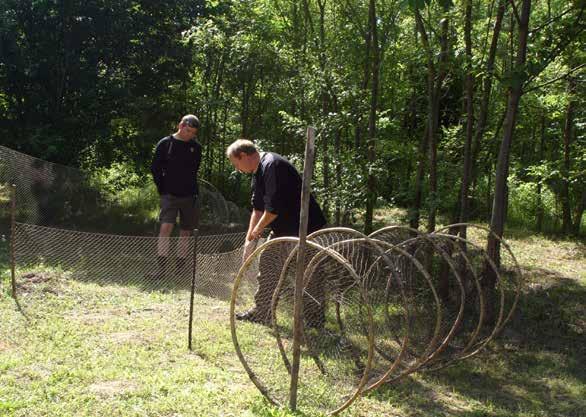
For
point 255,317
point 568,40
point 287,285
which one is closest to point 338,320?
point 287,285

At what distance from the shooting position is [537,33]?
21.2 feet

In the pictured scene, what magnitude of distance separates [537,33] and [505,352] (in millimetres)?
3322

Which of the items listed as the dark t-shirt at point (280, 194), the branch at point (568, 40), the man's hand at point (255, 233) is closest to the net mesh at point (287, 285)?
the man's hand at point (255, 233)

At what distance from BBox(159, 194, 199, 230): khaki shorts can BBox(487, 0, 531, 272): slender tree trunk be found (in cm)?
354

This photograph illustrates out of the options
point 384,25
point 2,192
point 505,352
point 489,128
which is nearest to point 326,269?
point 505,352

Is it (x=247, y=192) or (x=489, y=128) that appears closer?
(x=489, y=128)

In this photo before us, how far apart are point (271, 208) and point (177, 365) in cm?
145

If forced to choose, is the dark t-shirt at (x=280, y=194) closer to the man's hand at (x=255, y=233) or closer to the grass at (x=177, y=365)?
the man's hand at (x=255, y=233)

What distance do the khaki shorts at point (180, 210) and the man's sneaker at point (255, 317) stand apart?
2.19 metres

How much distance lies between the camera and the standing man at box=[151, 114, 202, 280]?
755 centimetres

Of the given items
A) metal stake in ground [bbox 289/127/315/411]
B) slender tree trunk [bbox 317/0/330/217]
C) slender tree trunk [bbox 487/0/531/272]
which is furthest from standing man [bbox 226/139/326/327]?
slender tree trunk [bbox 317/0/330/217]

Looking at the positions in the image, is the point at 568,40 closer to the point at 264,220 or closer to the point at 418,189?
the point at 418,189

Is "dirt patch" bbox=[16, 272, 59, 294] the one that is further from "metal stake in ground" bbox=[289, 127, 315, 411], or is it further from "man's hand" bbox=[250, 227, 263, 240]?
"metal stake in ground" bbox=[289, 127, 315, 411]

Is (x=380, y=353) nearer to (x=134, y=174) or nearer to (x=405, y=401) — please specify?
(x=405, y=401)
